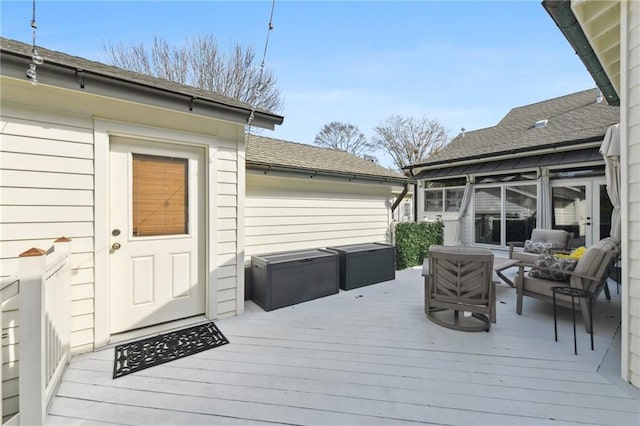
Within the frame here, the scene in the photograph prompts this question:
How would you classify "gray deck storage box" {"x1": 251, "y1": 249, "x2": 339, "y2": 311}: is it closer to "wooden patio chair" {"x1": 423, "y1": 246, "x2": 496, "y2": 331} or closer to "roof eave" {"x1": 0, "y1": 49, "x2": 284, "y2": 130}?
"wooden patio chair" {"x1": 423, "y1": 246, "x2": 496, "y2": 331}

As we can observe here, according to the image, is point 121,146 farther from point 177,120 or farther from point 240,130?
point 240,130

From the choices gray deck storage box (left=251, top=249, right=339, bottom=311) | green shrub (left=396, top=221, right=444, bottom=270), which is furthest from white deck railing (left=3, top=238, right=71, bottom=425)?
green shrub (left=396, top=221, right=444, bottom=270)

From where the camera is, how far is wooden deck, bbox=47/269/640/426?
191 centimetres

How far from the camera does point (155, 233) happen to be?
332 centimetres

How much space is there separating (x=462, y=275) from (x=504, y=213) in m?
6.62

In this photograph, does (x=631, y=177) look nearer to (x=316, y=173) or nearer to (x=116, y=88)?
(x=316, y=173)

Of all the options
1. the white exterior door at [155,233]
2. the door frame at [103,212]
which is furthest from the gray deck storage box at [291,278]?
the door frame at [103,212]

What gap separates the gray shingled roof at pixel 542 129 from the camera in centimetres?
709

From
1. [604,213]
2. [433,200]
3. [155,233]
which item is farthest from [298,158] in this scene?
[604,213]

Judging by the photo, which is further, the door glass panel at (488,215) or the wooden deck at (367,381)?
the door glass panel at (488,215)

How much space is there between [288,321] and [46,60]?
3.57 meters

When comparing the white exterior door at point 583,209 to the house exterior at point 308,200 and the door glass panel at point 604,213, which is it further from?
the house exterior at point 308,200

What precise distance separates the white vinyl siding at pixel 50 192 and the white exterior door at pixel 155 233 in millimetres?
257

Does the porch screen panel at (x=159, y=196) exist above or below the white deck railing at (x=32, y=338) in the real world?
above
